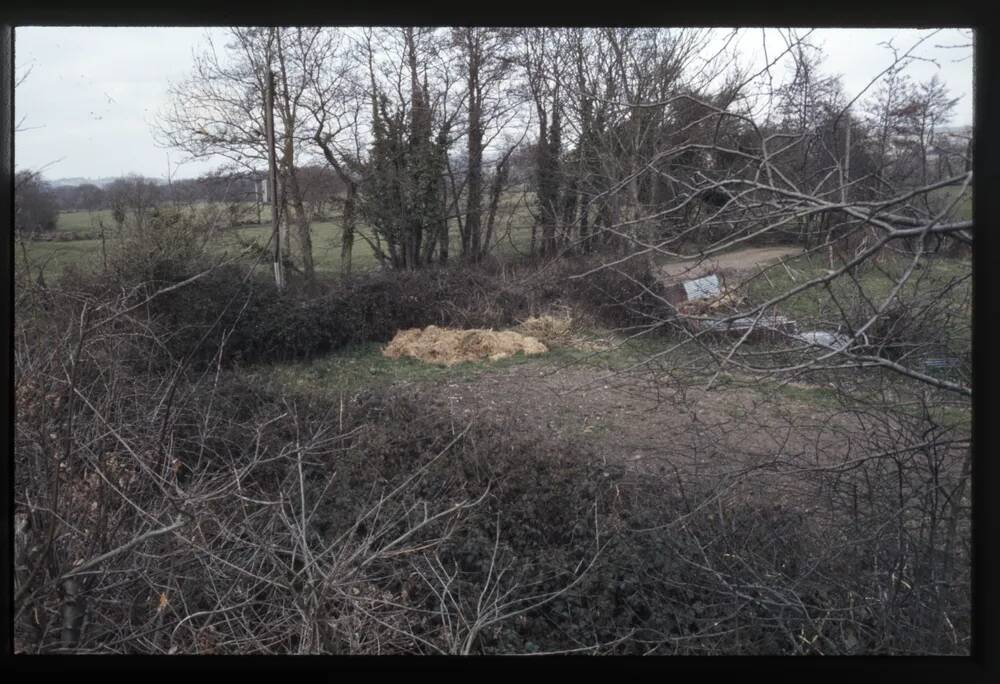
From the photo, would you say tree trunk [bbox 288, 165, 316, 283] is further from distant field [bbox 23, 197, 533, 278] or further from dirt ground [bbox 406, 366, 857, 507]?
dirt ground [bbox 406, 366, 857, 507]

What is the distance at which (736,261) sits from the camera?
4883 millimetres

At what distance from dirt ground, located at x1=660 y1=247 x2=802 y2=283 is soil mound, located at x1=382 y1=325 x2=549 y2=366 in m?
3.58

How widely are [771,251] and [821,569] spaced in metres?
1.39

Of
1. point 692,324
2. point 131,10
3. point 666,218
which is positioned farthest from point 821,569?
point 131,10

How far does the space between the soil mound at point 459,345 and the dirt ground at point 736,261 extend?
11.7 feet

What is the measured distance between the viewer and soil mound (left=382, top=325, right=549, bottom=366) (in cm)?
887

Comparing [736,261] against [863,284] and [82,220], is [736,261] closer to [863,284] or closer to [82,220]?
[863,284]

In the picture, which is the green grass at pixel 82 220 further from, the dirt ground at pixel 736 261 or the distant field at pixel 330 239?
the dirt ground at pixel 736 261

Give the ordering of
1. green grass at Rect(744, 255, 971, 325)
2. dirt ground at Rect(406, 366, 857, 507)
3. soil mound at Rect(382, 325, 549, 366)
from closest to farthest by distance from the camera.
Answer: green grass at Rect(744, 255, 971, 325), dirt ground at Rect(406, 366, 857, 507), soil mound at Rect(382, 325, 549, 366)

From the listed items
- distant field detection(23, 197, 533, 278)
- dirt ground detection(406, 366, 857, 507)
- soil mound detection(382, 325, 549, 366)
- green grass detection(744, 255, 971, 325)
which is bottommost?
dirt ground detection(406, 366, 857, 507)

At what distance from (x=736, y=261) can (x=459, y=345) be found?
184 inches

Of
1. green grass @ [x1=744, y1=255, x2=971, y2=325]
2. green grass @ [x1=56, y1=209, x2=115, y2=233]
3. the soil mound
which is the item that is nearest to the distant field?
green grass @ [x1=56, y1=209, x2=115, y2=233]

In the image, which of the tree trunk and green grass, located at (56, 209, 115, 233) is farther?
the tree trunk
